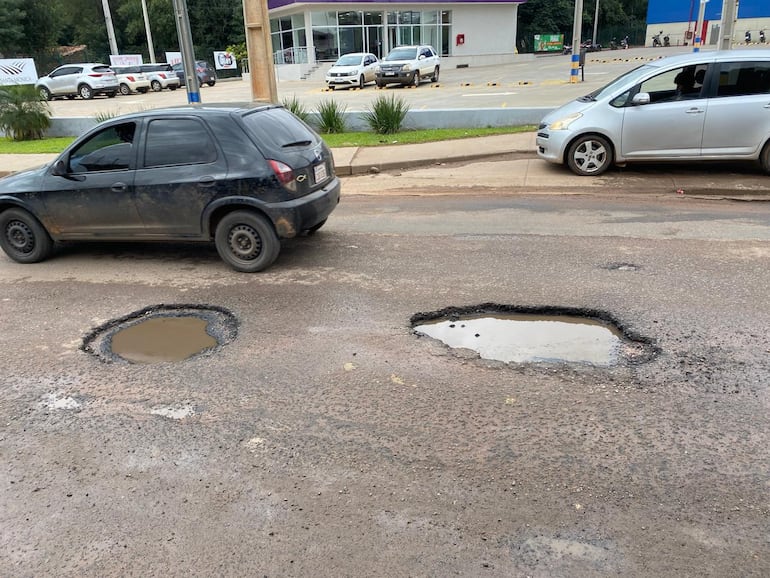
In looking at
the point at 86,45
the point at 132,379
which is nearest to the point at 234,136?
the point at 132,379

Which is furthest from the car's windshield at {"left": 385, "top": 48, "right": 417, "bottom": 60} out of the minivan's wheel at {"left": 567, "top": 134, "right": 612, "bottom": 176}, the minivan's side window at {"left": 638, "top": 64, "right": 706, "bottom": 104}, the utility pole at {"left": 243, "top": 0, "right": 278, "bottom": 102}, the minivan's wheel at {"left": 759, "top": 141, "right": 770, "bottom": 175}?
the minivan's wheel at {"left": 759, "top": 141, "right": 770, "bottom": 175}

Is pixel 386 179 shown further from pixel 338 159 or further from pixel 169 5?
pixel 169 5

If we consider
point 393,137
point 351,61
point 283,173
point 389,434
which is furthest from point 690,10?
point 389,434

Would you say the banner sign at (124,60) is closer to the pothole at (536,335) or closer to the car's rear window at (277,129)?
the car's rear window at (277,129)

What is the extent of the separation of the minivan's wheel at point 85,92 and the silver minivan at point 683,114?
32220 mm

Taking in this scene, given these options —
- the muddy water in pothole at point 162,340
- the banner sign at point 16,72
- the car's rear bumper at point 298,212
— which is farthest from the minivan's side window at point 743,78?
the banner sign at point 16,72

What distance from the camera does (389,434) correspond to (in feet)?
12.0

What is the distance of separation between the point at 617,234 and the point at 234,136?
15.1 ft

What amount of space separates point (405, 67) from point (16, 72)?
17382 mm

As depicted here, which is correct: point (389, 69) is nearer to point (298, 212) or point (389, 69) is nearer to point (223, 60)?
point (298, 212)

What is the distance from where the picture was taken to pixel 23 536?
3008 millimetres

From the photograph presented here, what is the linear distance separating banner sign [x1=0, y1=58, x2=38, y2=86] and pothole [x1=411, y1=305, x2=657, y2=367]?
27.4 metres

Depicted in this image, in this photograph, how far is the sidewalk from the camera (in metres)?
9.66

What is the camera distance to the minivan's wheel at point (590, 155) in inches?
406
